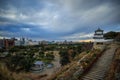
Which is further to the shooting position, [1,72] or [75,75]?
[75,75]

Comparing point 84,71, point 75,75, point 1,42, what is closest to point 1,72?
point 75,75

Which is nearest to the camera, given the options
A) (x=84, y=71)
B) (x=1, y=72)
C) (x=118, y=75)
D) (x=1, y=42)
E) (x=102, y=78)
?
(x=1, y=72)

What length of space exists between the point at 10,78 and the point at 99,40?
25.0 metres

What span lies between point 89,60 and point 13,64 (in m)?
29.0

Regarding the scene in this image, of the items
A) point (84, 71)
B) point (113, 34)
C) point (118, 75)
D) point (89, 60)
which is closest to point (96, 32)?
point (113, 34)

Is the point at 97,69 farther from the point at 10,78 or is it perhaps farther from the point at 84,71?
the point at 10,78

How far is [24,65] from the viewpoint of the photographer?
33562 mm

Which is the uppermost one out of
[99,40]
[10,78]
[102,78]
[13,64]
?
[99,40]

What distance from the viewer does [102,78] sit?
381 inches

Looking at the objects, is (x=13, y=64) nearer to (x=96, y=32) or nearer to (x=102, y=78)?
(x=96, y=32)

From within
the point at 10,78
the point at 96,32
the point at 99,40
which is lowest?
the point at 10,78

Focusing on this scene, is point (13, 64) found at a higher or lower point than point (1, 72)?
lower

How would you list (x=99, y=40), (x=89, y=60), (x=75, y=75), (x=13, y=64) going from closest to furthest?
(x=75, y=75)
(x=89, y=60)
(x=99, y=40)
(x=13, y=64)

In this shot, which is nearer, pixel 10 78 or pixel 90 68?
pixel 10 78
